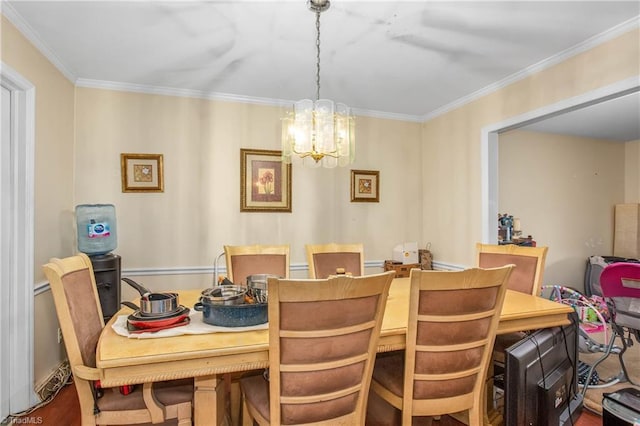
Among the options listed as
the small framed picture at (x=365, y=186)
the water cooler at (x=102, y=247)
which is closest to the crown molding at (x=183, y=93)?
the small framed picture at (x=365, y=186)

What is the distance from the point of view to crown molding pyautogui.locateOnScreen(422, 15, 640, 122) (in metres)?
2.19

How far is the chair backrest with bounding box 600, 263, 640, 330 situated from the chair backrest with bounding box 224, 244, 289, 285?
2189 mm

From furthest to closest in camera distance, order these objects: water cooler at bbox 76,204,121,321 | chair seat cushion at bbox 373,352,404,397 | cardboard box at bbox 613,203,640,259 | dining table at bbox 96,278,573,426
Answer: cardboard box at bbox 613,203,640,259, water cooler at bbox 76,204,121,321, chair seat cushion at bbox 373,352,404,397, dining table at bbox 96,278,573,426

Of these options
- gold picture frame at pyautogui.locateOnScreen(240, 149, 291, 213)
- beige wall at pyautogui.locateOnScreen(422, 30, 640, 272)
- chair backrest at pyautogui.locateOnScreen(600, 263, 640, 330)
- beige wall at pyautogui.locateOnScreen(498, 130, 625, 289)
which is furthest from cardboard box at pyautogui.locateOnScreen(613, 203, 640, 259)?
gold picture frame at pyautogui.locateOnScreen(240, 149, 291, 213)

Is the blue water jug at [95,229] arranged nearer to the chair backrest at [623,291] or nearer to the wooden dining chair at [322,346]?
the wooden dining chair at [322,346]

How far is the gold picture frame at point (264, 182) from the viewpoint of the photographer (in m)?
3.53

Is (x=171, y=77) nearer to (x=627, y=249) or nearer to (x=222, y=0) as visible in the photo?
(x=222, y=0)

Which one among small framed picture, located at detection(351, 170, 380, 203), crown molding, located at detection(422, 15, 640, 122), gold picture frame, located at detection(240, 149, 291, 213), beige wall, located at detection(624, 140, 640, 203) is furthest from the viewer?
beige wall, located at detection(624, 140, 640, 203)

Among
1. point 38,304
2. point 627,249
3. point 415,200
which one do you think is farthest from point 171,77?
point 627,249

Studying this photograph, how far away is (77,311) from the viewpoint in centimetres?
146

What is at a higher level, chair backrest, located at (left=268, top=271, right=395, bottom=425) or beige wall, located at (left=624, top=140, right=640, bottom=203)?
beige wall, located at (left=624, top=140, right=640, bottom=203)

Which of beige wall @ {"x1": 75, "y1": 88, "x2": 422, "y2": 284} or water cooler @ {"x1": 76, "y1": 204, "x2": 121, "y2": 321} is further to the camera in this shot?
beige wall @ {"x1": 75, "y1": 88, "x2": 422, "y2": 284}

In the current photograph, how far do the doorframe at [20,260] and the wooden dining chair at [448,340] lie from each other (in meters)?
2.40

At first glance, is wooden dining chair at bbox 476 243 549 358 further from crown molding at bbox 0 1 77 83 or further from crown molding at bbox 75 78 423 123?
crown molding at bbox 0 1 77 83
